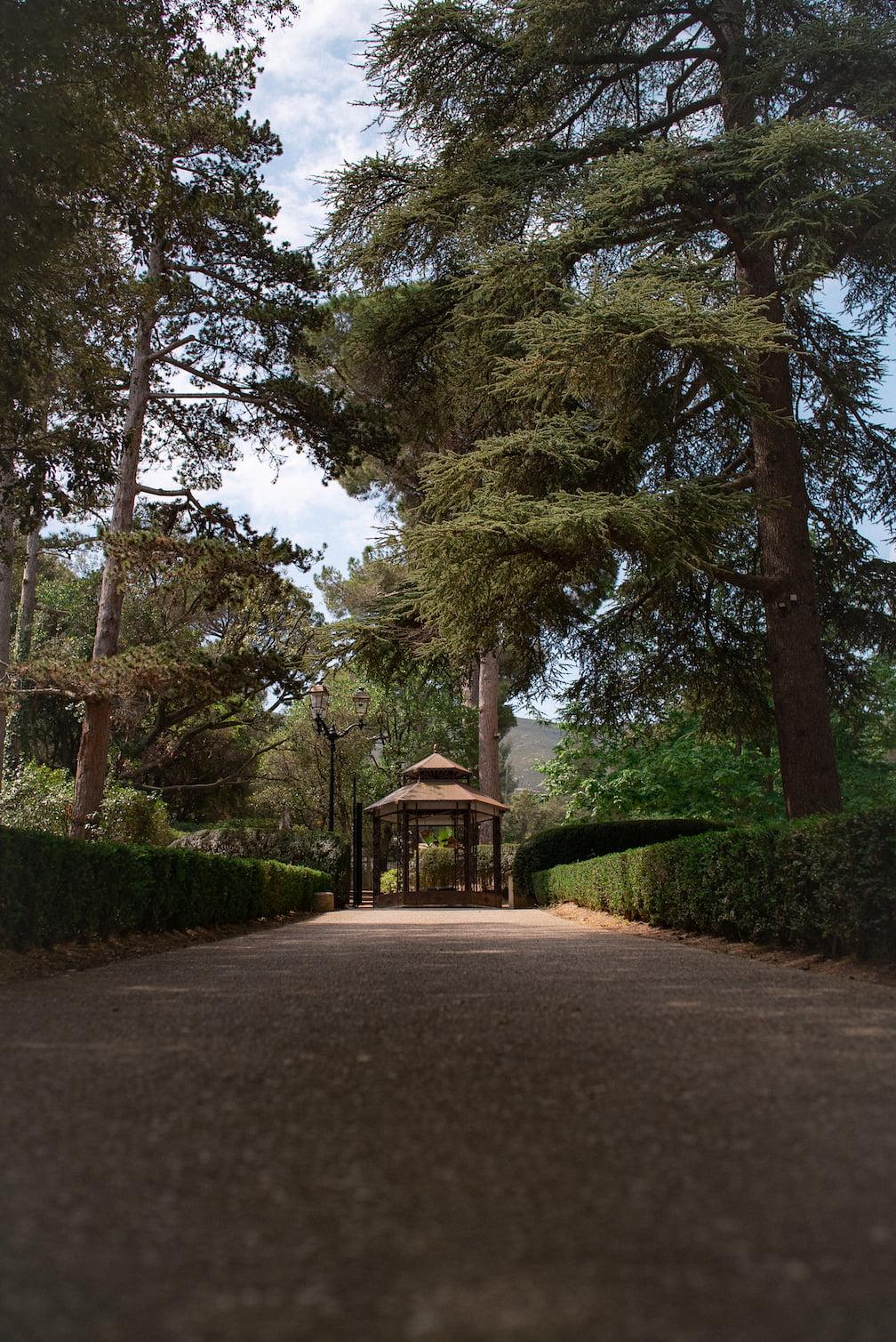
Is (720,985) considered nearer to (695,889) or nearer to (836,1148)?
(836,1148)

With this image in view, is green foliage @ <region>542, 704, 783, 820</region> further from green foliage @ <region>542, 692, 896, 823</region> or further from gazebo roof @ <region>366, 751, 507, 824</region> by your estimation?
gazebo roof @ <region>366, 751, 507, 824</region>

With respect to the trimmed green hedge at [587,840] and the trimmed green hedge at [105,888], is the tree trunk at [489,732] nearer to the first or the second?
the trimmed green hedge at [587,840]

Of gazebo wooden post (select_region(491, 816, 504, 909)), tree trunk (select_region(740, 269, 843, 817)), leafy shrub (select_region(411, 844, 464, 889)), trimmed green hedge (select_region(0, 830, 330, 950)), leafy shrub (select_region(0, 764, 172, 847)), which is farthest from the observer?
leafy shrub (select_region(411, 844, 464, 889))

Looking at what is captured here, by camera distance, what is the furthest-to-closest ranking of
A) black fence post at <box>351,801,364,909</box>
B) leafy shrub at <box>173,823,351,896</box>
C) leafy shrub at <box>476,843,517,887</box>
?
leafy shrub at <box>476,843,517,887</box> < black fence post at <box>351,801,364,909</box> < leafy shrub at <box>173,823,351,896</box>

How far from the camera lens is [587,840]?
1628cm

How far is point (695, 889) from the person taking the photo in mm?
7410

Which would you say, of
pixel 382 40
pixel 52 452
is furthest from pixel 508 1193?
pixel 382 40

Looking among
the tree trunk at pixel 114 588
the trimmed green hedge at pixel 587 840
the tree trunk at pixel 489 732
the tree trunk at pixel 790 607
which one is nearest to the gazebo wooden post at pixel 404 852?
the trimmed green hedge at pixel 587 840

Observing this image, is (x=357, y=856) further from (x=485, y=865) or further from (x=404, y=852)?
→ (x=485, y=865)

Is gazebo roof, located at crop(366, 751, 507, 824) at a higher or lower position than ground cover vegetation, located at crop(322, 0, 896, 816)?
lower

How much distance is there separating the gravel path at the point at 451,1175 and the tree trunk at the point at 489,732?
18607 mm

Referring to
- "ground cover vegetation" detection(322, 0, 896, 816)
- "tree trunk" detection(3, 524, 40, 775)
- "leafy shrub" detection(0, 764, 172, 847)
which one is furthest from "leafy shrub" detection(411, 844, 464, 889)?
"ground cover vegetation" detection(322, 0, 896, 816)

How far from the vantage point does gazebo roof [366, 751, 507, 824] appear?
18.1 m

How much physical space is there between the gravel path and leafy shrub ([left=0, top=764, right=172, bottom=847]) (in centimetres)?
1153
